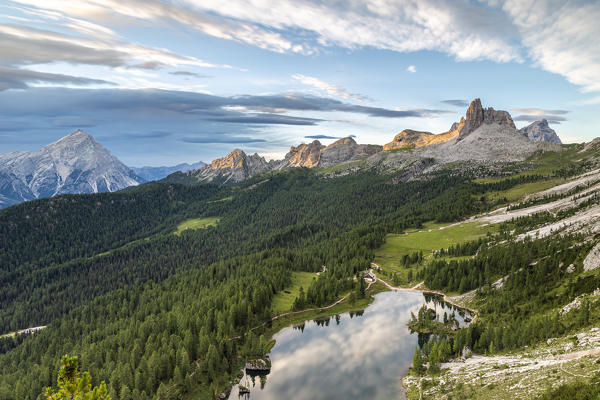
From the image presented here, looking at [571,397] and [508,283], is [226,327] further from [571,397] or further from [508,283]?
[508,283]

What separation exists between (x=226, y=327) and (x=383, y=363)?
50342 millimetres

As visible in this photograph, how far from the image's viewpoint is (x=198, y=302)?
126188 millimetres

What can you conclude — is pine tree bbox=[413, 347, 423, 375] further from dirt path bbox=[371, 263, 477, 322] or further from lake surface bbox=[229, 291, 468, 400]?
dirt path bbox=[371, 263, 477, 322]

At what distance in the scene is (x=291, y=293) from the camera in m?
145

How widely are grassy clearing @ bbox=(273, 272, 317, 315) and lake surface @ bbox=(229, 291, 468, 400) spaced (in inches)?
535

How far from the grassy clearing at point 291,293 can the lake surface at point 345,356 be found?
44.6 ft

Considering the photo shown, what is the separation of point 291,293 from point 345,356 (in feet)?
169

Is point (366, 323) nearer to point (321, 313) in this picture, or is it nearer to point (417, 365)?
point (321, 313)

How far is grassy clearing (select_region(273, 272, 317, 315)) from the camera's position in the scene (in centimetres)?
13112

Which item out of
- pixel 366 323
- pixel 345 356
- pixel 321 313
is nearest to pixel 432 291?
pixel 366 323

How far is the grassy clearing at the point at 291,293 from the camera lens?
131125mm

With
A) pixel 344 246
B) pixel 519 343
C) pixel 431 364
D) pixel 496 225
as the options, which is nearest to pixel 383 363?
pixel 431 364

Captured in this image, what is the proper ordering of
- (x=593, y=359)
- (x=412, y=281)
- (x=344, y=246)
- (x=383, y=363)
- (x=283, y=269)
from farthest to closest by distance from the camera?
(x=344, y=246), (x=283, y=269), (x=412, y=281), (x=383, y=363), (x=593, y=359)

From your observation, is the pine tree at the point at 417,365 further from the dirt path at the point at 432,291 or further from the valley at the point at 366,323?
the dirt path at the point at 432,291
